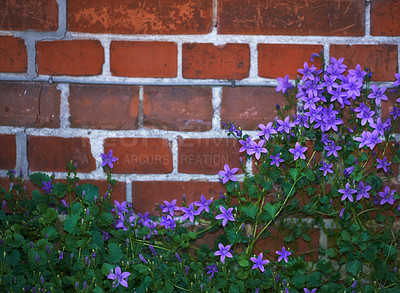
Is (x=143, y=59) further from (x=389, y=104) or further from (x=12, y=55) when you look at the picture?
(x=389, y=104)

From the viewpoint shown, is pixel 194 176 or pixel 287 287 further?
pixel 194 176

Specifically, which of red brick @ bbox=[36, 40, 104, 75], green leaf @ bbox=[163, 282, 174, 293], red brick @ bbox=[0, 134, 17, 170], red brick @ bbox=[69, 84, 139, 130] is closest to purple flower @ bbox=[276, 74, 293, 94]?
red brick @ bbox=[69, 84, 139, 130]

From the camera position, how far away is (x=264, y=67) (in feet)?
4.74

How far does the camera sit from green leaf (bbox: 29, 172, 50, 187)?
142 cm

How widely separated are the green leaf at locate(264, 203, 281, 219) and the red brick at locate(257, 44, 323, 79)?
43 cm

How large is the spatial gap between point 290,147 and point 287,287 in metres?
0.45

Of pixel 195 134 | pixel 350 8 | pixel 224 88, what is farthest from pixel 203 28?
pixel 350 8

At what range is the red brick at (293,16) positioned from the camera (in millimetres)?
1423

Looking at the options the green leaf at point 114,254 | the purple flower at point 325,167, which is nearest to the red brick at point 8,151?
the green leaf at point 114,254

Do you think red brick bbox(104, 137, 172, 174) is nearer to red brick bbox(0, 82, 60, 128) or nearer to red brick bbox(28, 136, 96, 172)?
red brick bbox(28, 136, 96, 172)

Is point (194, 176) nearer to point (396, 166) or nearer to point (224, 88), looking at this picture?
point (224, 88)

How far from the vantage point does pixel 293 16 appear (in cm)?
142

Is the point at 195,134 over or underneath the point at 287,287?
over

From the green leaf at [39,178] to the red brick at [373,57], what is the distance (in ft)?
3.40
